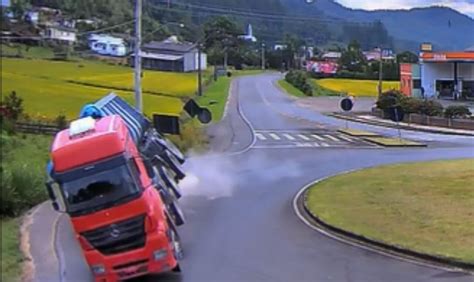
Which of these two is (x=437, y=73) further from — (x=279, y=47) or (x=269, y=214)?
(x=279, y=47)

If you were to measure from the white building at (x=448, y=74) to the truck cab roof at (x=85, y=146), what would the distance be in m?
81.3

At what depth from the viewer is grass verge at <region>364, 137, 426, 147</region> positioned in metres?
44.1

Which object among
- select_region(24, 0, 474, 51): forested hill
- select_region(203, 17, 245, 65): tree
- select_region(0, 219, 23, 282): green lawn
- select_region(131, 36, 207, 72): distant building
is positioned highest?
select_region(24, 0, 474, 51): forested hill

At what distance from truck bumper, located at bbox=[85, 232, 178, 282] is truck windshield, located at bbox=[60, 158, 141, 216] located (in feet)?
2.66

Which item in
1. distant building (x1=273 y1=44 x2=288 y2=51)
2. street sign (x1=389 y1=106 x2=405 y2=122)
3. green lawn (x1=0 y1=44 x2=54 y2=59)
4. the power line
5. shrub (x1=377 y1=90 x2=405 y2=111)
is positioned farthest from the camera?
distant building (x1=273 y1=44 x2=288 y2=51)

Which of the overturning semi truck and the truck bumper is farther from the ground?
the overturning semi truck

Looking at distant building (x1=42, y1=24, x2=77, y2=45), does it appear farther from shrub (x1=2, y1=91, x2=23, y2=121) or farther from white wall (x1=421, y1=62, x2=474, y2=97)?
white wall (x1=421, y1=62, x2=474, y2=97)

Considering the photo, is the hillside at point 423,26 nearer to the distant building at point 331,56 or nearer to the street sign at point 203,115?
the distant building at point 331,56

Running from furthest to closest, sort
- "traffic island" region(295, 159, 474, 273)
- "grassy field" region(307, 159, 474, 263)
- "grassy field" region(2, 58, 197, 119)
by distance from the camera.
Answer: "grassy field" region(2, 58, 197, 119) → "grassy field" region(307, 159, 474, 263) → "traffic island" region(295, 159, 474, 273)

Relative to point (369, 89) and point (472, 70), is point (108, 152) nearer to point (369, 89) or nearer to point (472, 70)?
point (472, 70)

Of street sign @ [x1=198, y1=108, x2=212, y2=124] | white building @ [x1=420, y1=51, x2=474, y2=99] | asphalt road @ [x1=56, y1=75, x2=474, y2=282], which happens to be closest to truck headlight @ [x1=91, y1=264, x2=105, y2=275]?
asphalt road @ [x1=56, y1=75, x2=474, y2=282]


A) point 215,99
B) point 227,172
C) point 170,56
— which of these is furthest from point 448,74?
point 227,172

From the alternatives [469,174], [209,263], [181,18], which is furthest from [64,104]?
[181,18]

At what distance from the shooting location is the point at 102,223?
13.2 metres
